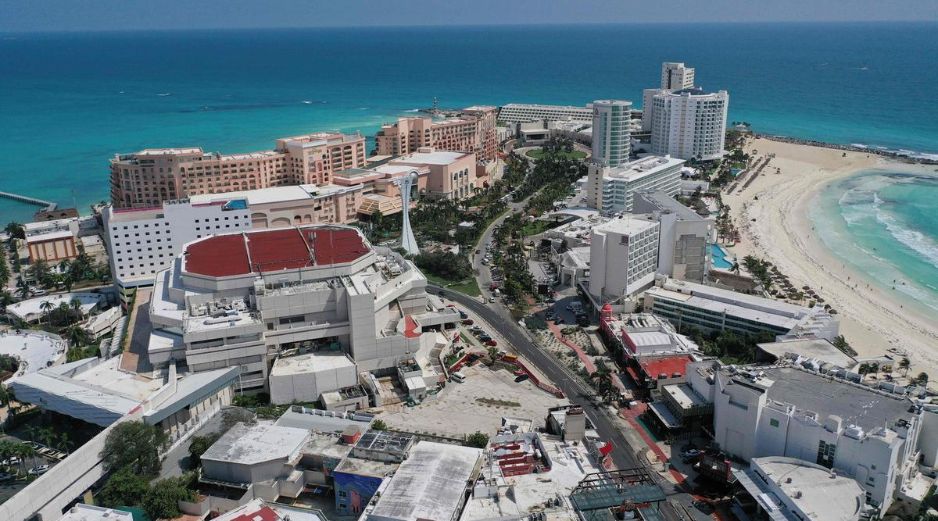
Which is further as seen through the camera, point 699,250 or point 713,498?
point 699,250

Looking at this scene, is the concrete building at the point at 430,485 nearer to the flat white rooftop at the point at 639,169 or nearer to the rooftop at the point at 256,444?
the rooftop at the point at 256,444

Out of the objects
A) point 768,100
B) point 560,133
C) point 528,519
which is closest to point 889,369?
point 528,519

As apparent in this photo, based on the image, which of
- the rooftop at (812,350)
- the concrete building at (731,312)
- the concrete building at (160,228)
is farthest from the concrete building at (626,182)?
the concrete building at (160,228)

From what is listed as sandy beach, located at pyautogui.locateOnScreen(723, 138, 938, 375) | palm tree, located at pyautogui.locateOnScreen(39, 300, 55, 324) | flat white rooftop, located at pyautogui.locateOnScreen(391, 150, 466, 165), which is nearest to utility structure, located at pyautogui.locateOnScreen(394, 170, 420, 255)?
flat white rooftop, located at pyautogui.locateOnScreen(391, 150, 466, 165)

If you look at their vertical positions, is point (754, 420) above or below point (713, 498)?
above

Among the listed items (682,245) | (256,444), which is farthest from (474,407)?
(682,245)

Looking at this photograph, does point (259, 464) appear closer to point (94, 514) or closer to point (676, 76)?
point (94, 514)

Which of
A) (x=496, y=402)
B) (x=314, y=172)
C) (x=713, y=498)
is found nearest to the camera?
(x=713, y=498)

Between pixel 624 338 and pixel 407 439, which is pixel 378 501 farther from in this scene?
pixel 624 338
